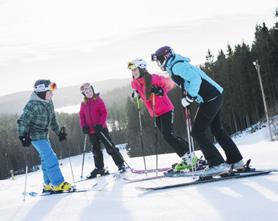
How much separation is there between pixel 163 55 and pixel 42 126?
8.51 feet

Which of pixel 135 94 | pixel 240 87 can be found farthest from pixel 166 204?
pixel 240 87

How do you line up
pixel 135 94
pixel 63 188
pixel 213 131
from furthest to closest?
pixel 135 94 → pixel 63 188 → pixel 213 131

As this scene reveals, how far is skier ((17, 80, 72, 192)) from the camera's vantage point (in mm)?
6984

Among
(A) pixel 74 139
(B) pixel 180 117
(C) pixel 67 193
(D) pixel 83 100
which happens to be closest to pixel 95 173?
(D) pixel 83 100

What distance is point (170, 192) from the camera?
5.61m

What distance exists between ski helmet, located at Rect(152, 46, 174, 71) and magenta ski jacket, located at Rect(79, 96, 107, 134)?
3077mm

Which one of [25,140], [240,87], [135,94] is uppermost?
[240,87]

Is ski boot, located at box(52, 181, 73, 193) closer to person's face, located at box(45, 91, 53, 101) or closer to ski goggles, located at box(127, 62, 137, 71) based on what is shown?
person's face, located at box(45, 91, 53, 101)

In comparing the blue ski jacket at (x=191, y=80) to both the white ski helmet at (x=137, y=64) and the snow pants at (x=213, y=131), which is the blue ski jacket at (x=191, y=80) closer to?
the snow pants at (x=213, y=131)

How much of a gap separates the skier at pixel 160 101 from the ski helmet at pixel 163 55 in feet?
3.80

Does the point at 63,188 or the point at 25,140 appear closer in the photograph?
the point at 25,140

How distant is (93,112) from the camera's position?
30.0ft

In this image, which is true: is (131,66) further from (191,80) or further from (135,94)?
(191,80)

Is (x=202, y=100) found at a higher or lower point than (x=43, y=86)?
lower
